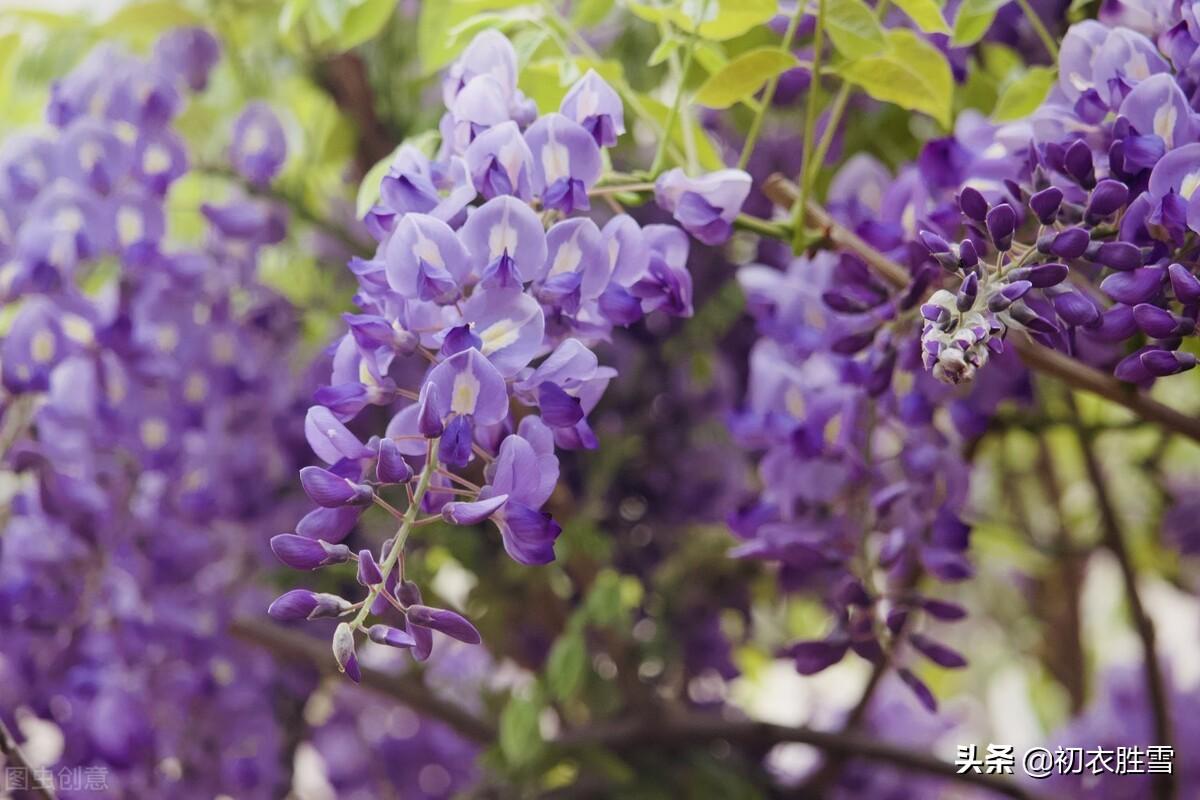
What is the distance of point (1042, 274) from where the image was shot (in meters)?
0.37

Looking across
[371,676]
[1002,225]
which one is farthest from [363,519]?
[1002,225]

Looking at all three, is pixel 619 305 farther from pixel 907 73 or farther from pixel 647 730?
pixel 647 730

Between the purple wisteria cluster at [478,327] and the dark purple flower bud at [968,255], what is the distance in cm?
10

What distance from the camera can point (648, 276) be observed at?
1.42ft

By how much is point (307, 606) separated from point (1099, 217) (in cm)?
27

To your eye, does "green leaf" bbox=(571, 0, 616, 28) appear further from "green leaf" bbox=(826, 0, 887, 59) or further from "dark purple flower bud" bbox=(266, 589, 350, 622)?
"dark purple flower bud" bbox=(266, 589, 350, 622)

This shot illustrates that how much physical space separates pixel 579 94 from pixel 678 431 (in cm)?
35

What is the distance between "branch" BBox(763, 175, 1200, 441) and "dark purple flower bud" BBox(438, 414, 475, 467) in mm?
160

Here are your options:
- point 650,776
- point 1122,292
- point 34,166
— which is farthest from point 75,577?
point 1122,292

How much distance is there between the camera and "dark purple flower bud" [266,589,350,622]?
0.36m

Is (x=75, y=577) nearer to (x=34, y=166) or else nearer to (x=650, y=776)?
(x=34, y=166)

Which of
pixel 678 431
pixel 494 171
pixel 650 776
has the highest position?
pixel 494 171

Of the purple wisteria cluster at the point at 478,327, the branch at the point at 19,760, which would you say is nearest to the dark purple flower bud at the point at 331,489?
the purple wisteria cluster at the point at 478,327

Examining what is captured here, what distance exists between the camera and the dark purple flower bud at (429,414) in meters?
0.36
